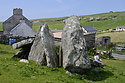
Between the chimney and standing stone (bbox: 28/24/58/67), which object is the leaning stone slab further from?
the chimney

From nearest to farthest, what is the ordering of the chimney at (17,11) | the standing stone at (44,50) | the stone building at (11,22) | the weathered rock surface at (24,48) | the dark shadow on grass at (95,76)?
1. the dark shadow on grass at (95,76)
2. the standing stone at (44,50)
3. the weathered rock surface at (24,48)
4. the stone building at (11,22)
5. the chimney at (17,11)

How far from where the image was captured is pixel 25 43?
16.8m

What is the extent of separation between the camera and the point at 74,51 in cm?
1345

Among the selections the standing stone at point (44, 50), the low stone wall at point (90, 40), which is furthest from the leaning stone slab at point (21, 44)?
the low stone wall at point (90, 40)

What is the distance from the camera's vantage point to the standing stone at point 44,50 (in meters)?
14.4

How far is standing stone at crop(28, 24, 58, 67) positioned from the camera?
1435 cm

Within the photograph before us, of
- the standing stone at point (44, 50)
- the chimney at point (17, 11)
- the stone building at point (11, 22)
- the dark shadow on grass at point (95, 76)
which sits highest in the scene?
the chimney at point (17, 11)

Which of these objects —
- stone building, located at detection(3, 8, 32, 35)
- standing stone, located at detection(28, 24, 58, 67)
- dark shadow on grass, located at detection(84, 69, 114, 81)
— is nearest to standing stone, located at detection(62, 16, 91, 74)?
dark shadow on grass, located at detection(84, 69, 114, 81)

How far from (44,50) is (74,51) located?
98.0 inches

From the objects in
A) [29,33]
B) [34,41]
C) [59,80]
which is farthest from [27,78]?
[29,33]

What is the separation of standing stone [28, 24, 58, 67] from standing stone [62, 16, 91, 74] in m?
1.14

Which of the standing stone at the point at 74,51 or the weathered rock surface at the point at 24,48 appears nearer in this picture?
the standing stone at the point at 74,51

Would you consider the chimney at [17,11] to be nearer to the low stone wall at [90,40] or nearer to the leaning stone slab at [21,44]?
the low stone wall at [90,40]

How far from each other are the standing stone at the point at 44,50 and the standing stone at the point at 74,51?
1.14 metres
